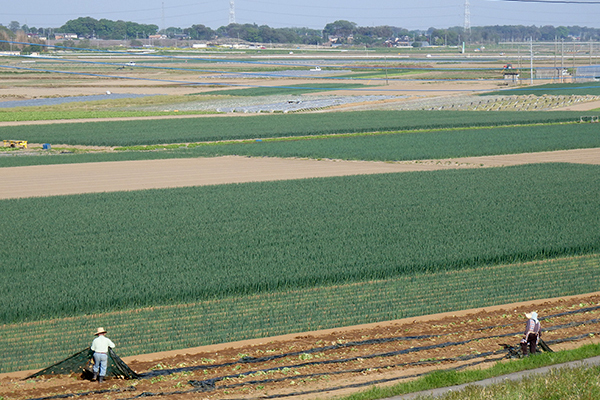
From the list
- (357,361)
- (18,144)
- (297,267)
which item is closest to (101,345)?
(357,361)

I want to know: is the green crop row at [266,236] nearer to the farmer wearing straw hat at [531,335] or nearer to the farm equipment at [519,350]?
the farm equipment at [519,350]

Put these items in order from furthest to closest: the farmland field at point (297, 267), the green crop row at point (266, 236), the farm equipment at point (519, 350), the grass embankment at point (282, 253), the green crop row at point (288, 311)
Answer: the green crop row at point (266, 236)
the grass embankment at point (282, 253)
the green crop row at point (288, 311)
the farmland field at point (297, 267)
the farm equipment at point (519, 350)

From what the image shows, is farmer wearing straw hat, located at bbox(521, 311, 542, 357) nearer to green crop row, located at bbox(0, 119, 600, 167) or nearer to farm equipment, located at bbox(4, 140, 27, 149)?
green crop row, located at bbox(0, 119, 600, 167)

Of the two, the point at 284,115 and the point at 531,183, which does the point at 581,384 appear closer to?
the point at 531,183

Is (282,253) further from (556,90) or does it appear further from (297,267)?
(556,90)

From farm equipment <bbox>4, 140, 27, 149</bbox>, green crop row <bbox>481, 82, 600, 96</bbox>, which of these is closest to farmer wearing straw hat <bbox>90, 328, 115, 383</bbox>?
farm equipment <bbox>4, 140, 27, 149</bbox>

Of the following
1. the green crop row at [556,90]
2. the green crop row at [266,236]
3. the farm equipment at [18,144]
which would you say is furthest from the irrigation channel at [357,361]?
the green crop row at [556,90]
